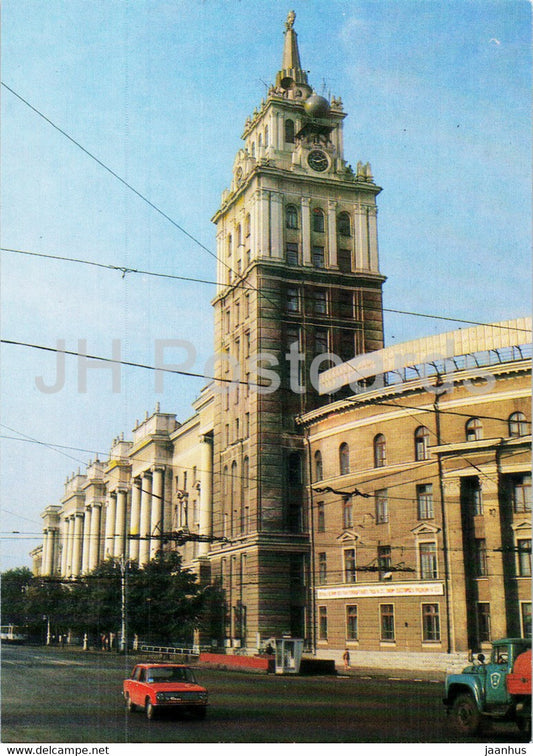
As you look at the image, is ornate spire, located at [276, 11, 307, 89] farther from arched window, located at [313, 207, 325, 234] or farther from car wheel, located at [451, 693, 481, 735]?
car wheel, located at [451, 693, 481, 735]

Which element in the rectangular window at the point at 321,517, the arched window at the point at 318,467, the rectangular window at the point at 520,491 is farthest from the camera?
the arched window at the point at 318,467

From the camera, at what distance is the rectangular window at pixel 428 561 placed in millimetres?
46062

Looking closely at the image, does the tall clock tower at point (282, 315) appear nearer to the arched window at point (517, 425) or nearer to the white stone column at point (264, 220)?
the white stone column at point (264, 220)

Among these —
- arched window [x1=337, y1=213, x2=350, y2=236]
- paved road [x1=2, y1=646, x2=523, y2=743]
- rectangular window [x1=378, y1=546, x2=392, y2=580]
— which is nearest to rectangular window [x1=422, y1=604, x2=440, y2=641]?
rectangular window [x1=378, y1=546, x2=392, y2=580]

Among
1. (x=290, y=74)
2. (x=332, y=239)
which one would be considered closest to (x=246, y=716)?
(x=332, y=239)

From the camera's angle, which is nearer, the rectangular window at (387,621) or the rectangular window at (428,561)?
the rectangular window at (428,561)

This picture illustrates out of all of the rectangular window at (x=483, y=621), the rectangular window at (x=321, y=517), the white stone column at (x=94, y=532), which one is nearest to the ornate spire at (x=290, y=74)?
the rectangular window at (x=321, y=517)

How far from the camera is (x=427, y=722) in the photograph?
70.5 feet

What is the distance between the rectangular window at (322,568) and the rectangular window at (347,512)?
3022 mm

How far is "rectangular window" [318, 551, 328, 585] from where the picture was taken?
5384 centimetres

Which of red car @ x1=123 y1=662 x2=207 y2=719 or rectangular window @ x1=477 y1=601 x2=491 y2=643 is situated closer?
red car @ x1=123 y1=662 x2=207 y2=719

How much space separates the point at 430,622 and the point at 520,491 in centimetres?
860

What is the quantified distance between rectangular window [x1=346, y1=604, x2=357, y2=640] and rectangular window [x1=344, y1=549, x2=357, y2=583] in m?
1.61

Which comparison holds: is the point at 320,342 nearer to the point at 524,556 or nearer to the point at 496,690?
the point at 524,556
